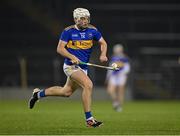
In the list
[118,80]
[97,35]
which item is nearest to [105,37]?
[118,80]

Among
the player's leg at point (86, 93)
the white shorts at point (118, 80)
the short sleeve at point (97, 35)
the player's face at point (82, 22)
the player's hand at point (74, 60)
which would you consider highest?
the player's face at point (82, 22)

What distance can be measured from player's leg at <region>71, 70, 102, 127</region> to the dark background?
59.1 ft

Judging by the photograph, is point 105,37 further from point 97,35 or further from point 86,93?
point 86,93

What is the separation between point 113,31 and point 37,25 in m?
3.70

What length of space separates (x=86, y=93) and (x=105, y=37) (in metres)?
21.8

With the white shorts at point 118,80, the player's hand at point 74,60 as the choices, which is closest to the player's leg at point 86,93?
the player's hand at point 74,60

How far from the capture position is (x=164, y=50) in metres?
34.8

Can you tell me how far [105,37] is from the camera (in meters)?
34.9

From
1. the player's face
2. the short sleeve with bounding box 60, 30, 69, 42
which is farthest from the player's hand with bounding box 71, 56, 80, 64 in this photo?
the player's face

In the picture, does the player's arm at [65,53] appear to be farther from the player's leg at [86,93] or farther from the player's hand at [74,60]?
the player's leg at [86,93]

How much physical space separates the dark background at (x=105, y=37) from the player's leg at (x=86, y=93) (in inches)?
709

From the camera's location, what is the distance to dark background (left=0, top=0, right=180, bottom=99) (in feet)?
105

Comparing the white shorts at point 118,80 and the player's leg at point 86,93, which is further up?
the player's leg at point 86,93

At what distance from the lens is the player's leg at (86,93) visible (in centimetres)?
1318
